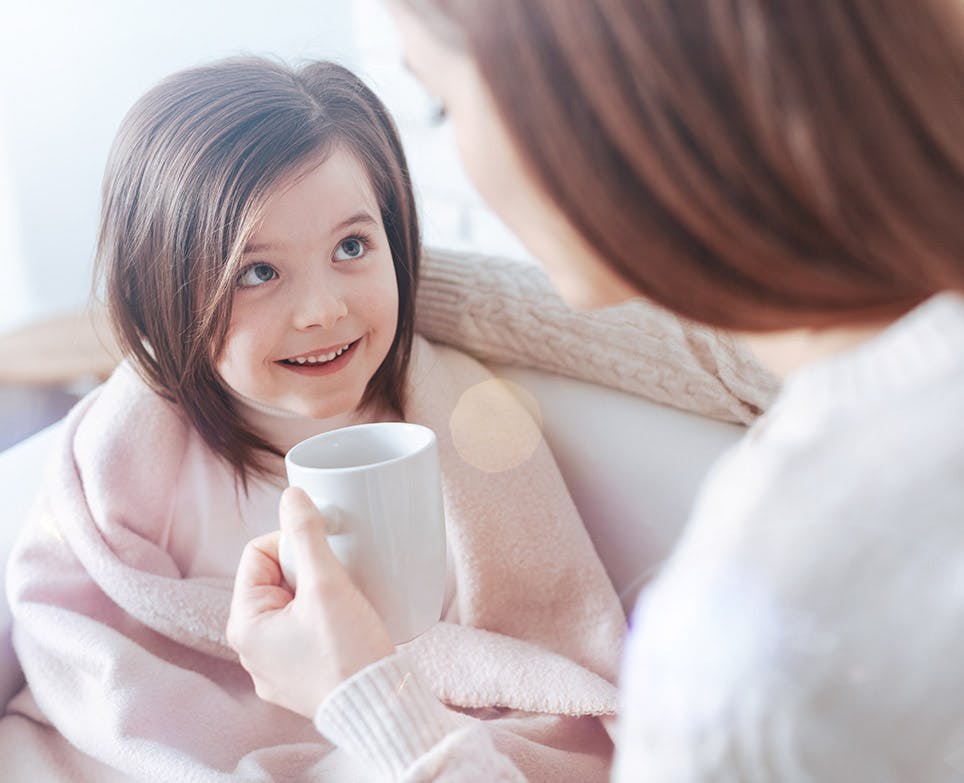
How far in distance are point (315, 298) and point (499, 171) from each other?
18.7 inches


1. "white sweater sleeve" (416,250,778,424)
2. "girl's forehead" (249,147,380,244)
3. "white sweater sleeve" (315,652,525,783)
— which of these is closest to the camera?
"white sweater sleeve" (315,652,525,783)

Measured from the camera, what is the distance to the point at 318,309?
0.95 m

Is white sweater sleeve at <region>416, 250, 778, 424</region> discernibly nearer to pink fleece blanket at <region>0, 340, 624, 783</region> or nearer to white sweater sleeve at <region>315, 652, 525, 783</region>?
pink fleece blanket at <region>0, 340, 624, 783</region>

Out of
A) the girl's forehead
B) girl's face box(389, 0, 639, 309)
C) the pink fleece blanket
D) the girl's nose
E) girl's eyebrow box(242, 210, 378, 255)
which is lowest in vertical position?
the pink fleece blanket

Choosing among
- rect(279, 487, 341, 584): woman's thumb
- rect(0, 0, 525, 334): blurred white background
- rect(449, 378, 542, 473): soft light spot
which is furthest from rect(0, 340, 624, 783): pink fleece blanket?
rect(0, 0, 525, 334): blurred white background

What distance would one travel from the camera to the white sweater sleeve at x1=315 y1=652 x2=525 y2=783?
0.65 meters

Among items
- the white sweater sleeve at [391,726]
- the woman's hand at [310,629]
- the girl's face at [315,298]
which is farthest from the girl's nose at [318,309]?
the white sweater sleeve at [391,726]

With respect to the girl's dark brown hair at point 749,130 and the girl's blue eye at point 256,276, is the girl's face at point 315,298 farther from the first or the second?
the girl's dark brown hair at point 749,130

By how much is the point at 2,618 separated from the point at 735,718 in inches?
36.1

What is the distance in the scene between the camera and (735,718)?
40 centimetres

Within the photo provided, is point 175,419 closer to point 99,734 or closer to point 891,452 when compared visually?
point 99,734

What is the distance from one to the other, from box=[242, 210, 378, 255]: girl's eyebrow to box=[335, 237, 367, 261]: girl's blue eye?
0.02 meters

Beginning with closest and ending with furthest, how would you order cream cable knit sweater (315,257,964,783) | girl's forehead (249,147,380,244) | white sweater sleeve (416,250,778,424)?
cream cable knit sweater (315,257,964,783) → girl's forehead (249,147,380,244) → white sweater sleeve (416,250,778,424)

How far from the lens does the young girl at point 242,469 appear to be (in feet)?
3.14
